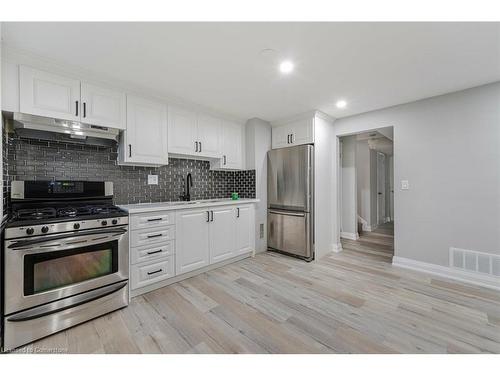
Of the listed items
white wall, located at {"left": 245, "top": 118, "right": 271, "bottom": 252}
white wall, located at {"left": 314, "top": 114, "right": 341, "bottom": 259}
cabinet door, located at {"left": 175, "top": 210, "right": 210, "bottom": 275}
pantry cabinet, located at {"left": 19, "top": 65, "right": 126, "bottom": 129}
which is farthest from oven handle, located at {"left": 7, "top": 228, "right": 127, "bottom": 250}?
white wall, located at {"left": 314, "top": 114, "right": 341, "bottom": 259}

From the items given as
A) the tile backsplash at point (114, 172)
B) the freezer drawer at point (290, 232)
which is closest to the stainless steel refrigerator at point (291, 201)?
the freezer drawer at point (290, 232)

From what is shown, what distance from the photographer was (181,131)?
288cm

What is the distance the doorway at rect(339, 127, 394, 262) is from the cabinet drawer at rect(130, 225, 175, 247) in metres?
3.11

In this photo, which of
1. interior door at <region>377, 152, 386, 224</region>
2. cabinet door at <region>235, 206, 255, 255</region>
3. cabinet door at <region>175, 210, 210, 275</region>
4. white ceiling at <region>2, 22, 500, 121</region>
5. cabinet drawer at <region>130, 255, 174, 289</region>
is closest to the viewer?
white ceiling at <region>2, 22, 500, 121</region>

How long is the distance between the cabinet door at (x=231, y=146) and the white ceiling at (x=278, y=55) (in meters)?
0.79

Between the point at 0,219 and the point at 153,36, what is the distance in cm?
186

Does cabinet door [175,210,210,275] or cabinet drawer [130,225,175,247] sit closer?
cabinet drawer [130,225,175,247]

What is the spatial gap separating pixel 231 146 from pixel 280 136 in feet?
2.93

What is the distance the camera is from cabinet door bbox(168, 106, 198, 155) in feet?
9.11

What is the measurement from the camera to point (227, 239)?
120 inches

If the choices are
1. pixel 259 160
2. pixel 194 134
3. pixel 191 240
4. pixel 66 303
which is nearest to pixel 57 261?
pixel 66 303

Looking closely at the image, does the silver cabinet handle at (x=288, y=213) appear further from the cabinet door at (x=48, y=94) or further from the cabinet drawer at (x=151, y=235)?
the cabinet door at (x=48, y=94)

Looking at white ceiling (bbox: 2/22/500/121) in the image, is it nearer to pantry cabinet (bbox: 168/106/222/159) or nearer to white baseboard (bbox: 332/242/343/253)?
pantry cabinet (bbox: 168/106/222/159)

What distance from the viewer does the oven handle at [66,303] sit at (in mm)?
1524
